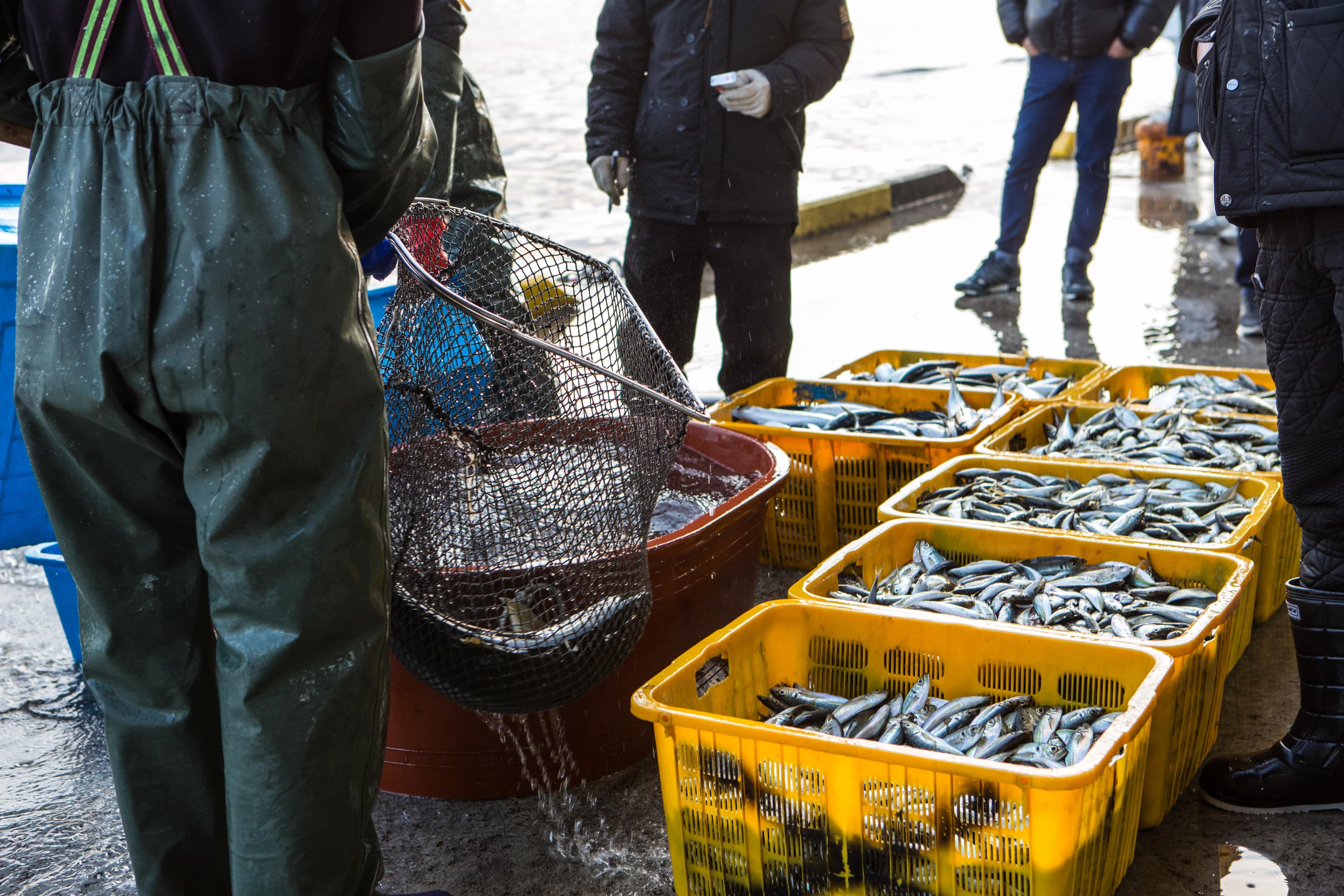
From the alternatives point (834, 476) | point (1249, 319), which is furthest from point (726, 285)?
point (1249, 319)

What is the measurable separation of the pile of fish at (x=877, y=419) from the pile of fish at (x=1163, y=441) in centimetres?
20

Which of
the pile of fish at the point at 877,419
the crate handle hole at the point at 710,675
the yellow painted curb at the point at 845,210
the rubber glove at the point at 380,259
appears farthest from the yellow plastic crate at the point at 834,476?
the yellow painted curb at the point at 845,210

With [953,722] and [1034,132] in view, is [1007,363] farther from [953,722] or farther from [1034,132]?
[1034,132]

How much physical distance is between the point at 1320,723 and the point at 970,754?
849mm

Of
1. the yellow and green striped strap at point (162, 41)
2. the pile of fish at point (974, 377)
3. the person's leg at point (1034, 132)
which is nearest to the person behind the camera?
the yellow and green striped strap at point (162, 41)

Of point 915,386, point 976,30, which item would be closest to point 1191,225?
point 915,386

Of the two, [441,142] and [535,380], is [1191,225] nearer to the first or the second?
[441,142]

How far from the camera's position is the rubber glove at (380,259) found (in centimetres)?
249

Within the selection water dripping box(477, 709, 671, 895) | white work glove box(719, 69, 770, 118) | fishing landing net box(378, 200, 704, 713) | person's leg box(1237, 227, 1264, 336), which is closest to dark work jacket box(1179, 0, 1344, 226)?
fishing landing net box(378, 200, 704, 713)

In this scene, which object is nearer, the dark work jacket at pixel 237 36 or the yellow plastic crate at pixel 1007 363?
the dark work jacket at pixel 237 36

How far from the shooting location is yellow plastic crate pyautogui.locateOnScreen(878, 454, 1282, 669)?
321 cm

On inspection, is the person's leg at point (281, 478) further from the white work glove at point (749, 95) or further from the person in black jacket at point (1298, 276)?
the white work glove at point (749, 95)

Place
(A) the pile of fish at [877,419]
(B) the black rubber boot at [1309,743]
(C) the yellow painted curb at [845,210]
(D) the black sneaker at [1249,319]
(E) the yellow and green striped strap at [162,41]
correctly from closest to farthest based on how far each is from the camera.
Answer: (E) the yellow and green striped strap at [162,41] < (B) the black rubber boot at [1309,743] < (A) the pile of fish at [877,419] < (D) the black sneaker at [1249,319] < (C) the yellow painted curb at [845,210]

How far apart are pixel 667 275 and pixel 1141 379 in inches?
73.1
